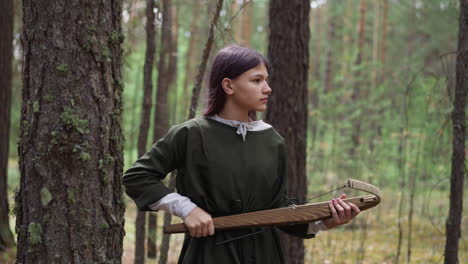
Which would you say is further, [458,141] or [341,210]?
[458,141]

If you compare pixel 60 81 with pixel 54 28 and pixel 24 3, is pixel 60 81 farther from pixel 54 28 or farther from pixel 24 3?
pixel 24 3

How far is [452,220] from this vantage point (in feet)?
13.4

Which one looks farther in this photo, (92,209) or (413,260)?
(413,260)

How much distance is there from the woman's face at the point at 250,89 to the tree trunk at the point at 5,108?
454 centimetres

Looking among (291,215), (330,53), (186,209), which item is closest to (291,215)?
(291,215)

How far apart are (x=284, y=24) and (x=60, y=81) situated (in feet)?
11.4

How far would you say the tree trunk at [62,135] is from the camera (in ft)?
7.57

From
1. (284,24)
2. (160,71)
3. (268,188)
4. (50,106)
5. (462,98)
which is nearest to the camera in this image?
(50,106)

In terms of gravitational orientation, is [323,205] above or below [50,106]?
below

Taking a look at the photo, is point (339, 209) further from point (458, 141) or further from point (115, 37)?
point (458, 141)

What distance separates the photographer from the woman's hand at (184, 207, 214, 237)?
219 cm

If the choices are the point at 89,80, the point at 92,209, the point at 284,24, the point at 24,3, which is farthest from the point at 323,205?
the point at 284,24

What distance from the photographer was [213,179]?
2383 mm

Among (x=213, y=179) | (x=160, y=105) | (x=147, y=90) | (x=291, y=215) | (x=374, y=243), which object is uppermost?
(x=147, y=90)
